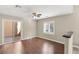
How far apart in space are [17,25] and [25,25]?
0.69 meters

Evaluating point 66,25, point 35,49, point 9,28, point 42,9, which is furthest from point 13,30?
point 66,25

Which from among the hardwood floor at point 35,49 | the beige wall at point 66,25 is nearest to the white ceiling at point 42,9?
the beige wall at point 66,25

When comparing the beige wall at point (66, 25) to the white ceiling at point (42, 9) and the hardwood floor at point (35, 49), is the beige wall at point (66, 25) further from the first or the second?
the hardwood floor at point (35, 49)

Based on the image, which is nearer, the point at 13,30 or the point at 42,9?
the point at 42,9

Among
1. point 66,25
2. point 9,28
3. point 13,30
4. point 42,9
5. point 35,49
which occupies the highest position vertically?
point 42,9

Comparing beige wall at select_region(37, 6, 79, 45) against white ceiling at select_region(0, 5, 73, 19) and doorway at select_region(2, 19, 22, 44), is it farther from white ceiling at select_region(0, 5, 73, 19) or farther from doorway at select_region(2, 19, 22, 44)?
doorway at select_region(2, 19, 22, 44)

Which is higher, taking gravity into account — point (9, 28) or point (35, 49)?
point (9, 28)

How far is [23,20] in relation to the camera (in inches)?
221

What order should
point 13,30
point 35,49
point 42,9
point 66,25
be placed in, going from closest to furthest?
point 42,9
point 35,49
point 66,25
point 13,30

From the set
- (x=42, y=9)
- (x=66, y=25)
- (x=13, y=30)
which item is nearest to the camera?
(x=42, y=9)

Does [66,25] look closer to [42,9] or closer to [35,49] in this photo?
[42,9]
